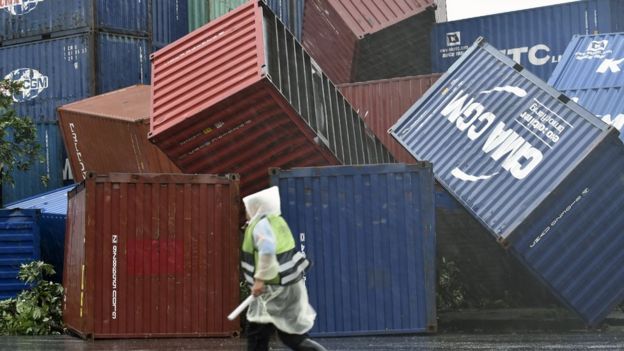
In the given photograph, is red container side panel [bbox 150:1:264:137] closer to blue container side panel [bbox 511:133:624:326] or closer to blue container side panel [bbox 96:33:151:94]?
blue container side panel [bbox 511:133:624:326]

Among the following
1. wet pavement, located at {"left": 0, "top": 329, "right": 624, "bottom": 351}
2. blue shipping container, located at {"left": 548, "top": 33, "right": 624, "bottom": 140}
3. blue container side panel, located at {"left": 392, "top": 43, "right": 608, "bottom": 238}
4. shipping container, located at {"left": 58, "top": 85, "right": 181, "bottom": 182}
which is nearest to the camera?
wet pavement, located at {"left": 0, "top": 329, "right": 624, "bottom": 351}

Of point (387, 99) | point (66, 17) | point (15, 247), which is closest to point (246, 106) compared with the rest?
point (15, 247)

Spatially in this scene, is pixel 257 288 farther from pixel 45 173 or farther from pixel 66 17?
pixel 66 17

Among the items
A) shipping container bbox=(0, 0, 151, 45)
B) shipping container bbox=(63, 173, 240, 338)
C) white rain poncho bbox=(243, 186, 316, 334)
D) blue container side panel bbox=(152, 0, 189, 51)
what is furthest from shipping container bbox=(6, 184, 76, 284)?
white rain poncho bbox=(243, 186, 316, 334)

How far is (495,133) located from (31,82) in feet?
40.7

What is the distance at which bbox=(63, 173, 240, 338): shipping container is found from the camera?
39.6 ft

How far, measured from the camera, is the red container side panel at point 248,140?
43.0 ft

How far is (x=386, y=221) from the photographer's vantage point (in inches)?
482

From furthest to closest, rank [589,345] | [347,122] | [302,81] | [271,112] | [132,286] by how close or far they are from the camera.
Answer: [347,122] < [302,81] < [271,112] < [132,286] < [589,345]

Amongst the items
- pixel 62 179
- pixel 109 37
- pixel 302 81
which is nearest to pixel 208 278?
pixel 302 81

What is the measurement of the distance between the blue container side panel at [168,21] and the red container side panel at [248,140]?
900cm

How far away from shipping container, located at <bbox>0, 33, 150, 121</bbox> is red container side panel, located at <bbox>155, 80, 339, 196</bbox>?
8010 millimetres

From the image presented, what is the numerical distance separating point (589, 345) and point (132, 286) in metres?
5.55

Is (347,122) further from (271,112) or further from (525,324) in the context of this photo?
(525,324)
